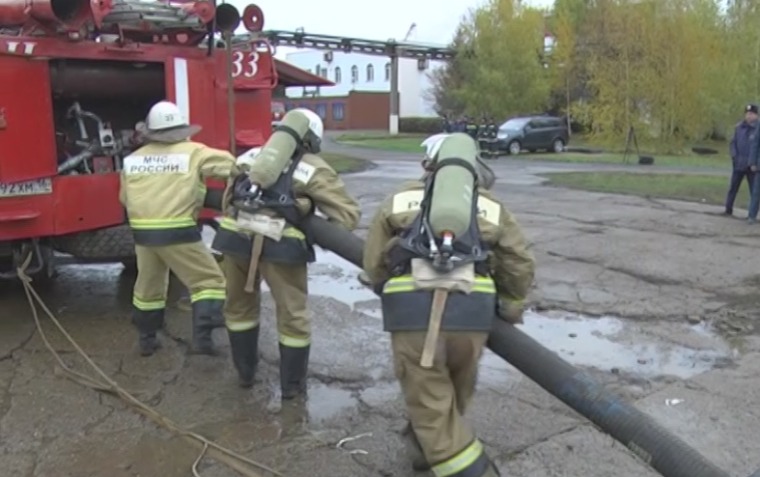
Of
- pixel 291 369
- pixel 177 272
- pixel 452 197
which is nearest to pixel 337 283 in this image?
pixel 177 272

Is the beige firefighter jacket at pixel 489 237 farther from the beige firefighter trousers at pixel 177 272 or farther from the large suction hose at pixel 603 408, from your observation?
the beige firefighter trousers at pixel 177 272

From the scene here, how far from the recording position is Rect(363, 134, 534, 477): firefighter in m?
2.96

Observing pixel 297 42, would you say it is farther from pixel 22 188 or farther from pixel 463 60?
pixel 22 188

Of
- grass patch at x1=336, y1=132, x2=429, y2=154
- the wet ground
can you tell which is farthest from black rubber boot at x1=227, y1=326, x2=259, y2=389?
grass patch at x1=336, y1=132, x2=429, y2=154

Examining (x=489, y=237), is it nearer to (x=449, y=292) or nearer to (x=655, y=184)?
(x=449, y=292)

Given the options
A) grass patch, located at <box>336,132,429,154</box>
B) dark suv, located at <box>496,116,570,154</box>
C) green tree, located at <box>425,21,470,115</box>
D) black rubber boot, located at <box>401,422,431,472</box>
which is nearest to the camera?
black rubber boot, located at <box>401,422,431,472</box>

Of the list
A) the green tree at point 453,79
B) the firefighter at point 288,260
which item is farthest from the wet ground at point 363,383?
the green tree at point 453,79

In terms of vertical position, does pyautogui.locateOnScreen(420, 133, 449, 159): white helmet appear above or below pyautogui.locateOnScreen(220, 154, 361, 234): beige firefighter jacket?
above

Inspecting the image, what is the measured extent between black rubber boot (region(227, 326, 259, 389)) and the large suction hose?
5.79 feet

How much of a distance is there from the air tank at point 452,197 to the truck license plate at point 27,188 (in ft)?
11.1

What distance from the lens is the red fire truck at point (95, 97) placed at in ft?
17.0

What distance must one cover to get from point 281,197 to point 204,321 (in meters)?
1.44

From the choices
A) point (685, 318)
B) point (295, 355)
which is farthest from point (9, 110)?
point (685, 318)

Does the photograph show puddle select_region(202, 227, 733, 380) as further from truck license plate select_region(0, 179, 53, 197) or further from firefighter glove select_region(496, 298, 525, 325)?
truck license plate select_region(0, 179, 53, 197)
